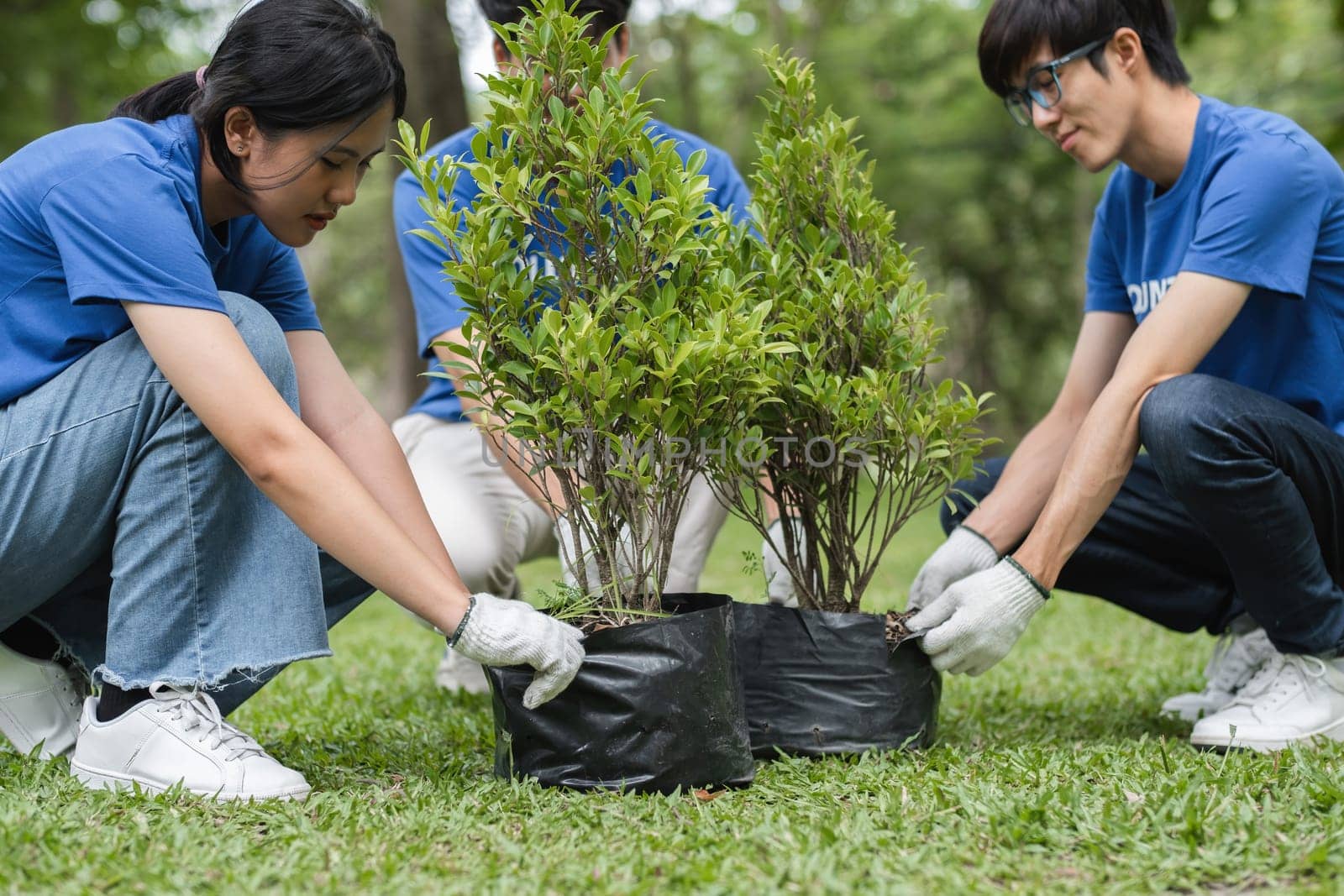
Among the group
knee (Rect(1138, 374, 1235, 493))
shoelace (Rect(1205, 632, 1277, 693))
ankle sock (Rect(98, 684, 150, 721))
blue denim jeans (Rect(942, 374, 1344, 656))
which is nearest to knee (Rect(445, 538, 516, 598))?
ankle sock (Rect(98, 684, 150, 721))

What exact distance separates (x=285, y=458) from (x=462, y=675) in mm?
1696

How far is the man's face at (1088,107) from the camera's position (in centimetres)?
275

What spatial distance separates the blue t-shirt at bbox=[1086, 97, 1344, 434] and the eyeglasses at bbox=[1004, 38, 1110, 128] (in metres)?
0.33

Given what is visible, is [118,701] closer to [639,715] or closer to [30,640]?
[30,640]

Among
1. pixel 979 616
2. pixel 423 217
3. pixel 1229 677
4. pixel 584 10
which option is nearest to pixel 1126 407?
pixel 979 616

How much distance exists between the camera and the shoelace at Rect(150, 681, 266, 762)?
2182 millimetres

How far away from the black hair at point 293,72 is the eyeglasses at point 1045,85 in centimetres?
149

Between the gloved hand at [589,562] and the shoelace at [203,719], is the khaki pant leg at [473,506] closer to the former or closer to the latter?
the gloved hand at [589,562]

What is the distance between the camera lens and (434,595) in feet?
6.70

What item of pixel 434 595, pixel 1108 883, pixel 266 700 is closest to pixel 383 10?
pixel 266 700

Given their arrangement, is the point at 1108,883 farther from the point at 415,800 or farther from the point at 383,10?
the point at 383,10

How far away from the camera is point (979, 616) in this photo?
2.44m

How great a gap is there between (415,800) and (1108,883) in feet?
3.92

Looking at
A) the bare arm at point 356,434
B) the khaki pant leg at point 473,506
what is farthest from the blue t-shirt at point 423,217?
the bare arm at point 356,434
